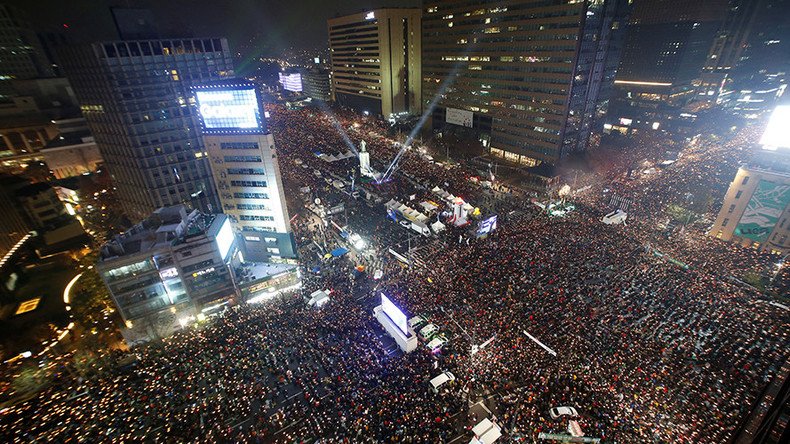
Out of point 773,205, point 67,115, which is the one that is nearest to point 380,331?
point 773,205

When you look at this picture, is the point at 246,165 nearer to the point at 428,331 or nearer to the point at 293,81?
the point at 428,331

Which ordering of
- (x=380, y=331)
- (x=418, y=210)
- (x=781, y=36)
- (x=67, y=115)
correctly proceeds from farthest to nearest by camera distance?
(x=781, y=36), (x=67, y=115), (x=418, y=210), (x=380, y=331)

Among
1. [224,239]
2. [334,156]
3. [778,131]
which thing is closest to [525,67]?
[778,131]

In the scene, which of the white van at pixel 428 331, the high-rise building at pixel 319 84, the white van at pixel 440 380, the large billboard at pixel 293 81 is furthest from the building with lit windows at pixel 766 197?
the large billboard at pixel 293 81

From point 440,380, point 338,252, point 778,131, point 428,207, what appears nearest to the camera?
point 440,380

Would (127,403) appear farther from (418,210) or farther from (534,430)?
(418,210)

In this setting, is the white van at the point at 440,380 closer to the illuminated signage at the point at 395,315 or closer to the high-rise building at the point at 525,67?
the illuminated signage at the point at 395,315
